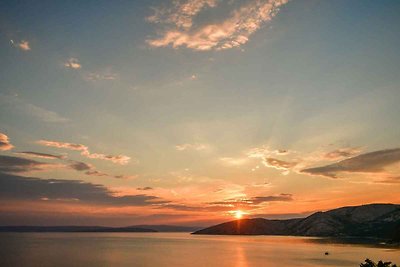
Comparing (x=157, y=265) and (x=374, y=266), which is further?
(x=157, y=265)

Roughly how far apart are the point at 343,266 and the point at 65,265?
113 meters

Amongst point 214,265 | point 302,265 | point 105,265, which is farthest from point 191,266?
point 302,265

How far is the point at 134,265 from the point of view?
14725 centimetres

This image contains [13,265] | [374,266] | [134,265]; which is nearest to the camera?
[374,266]

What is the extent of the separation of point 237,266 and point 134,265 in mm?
43816

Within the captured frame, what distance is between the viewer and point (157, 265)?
15075 centimetres

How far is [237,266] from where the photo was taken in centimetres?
15125

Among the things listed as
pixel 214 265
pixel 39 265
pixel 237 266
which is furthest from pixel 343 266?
pixel 39 265

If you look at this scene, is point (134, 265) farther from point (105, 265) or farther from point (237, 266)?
point (237, 266)

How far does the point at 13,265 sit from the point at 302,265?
120 meters

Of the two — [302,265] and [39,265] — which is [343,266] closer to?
[302,265]

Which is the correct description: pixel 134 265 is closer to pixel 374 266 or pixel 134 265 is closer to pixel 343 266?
pixel 343 266

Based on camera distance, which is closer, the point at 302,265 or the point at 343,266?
the point at 343,266

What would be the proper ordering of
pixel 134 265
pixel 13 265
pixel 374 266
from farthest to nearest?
pixel 134 265
pixel 13 265
pixel 374 266
